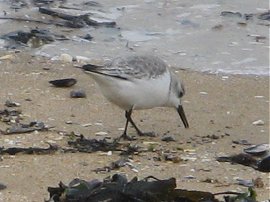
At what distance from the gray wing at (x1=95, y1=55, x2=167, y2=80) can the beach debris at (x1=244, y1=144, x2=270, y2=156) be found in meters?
0.82

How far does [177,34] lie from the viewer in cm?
855

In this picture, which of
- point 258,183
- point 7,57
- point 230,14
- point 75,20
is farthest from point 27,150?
point 230,14

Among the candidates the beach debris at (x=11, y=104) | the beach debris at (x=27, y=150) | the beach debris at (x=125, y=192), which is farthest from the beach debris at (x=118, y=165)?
the beach debris at (x=11, y=104)

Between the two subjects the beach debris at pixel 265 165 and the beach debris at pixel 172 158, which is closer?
the beach debris at pixel 265 165

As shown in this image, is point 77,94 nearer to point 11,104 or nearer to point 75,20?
point 11,104

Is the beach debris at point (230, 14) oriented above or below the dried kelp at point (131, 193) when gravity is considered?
below

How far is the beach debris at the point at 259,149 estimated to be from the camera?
16.5ft

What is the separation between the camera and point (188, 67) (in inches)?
294

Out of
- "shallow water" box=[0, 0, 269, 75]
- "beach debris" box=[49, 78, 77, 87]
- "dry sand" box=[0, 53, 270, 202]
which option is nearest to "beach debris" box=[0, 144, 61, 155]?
"dry sand" box=[0, 53, 270, 202]

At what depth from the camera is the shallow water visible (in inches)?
301

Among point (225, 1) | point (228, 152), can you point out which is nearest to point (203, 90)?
point (228, 152)

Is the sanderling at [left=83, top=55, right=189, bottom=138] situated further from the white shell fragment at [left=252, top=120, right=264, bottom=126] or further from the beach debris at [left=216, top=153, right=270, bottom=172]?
the beach debris at [left=216, top=153, right=270, bottom=172]

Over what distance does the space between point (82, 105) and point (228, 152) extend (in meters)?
1.27

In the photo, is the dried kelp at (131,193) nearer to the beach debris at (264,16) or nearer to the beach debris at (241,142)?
the beach debris at (241,142)
